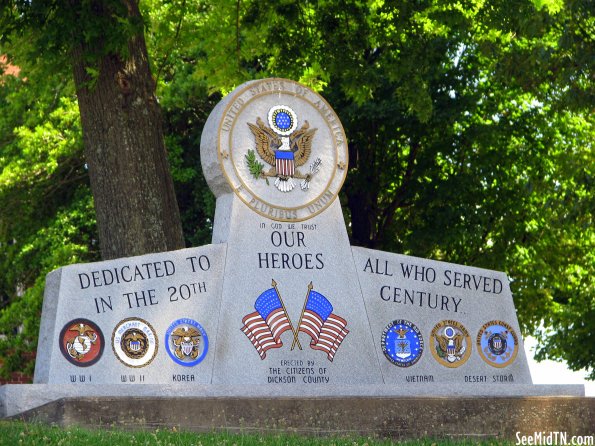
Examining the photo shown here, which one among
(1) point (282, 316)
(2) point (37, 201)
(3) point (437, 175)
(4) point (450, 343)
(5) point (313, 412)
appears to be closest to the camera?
(5) point (313, 412)

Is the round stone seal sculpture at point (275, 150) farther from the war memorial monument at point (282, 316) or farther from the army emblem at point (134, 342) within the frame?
the army emblem at point (134, 342)

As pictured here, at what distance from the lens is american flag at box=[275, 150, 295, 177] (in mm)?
12617

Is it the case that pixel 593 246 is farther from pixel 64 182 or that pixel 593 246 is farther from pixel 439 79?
pixel 64 182

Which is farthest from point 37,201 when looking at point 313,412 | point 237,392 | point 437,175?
point 313,412

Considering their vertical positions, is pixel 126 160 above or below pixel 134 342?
above

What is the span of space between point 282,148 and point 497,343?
10.9 ft

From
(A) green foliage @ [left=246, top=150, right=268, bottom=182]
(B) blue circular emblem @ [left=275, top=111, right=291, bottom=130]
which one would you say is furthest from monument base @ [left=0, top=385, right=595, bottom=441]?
(B) blue circular emblem @ [left=275, top=111, right=291, bottom=130]

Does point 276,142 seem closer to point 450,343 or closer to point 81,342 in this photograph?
point 450,343

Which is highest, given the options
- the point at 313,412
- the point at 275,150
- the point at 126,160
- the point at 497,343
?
the point at 126,160

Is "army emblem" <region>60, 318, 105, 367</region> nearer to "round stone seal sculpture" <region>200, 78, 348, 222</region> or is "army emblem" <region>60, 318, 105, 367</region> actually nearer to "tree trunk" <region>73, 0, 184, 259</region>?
"round stone seal sculpture" <region>200, 78, 348, 222</region>

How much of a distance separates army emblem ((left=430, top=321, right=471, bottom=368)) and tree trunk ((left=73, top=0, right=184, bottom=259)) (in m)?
3.55

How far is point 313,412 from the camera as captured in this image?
1066 centimetres

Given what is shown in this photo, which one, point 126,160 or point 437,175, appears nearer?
point 126,160

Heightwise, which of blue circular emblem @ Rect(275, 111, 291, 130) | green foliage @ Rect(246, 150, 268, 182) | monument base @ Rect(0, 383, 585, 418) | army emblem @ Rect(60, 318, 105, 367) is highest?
blue circular emblem @ Rect(275, 111, 291, 130)
